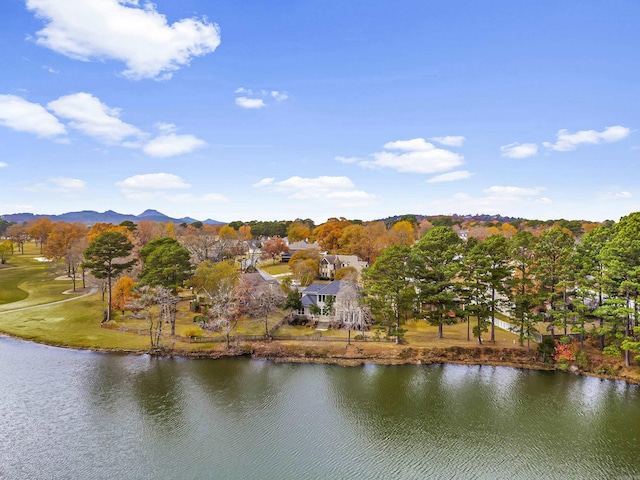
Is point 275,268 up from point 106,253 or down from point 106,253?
down

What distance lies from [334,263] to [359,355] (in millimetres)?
32126

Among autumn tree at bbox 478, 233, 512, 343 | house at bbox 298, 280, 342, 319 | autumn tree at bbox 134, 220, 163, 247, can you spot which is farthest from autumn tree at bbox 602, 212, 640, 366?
autumn tree at bbox 134, 220, 163, 247

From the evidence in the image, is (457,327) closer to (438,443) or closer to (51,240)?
(438,443)

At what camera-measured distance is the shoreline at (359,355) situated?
32250 mm

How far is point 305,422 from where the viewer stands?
22891 mm

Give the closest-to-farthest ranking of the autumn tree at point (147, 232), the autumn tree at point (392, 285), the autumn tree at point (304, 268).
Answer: the autumn tree at point (392, 285)
the autumn tree at point (304, 268)
the autumn tree at point (147, 232)

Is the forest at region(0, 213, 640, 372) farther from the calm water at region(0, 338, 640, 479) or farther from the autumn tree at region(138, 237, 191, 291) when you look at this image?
the calm water at region(0, 338, 640, 479)

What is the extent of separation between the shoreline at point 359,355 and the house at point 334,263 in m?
29.2

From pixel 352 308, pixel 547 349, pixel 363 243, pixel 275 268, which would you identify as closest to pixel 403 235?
pixel 363 243

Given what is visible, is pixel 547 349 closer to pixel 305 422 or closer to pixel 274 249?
pixel 305 422

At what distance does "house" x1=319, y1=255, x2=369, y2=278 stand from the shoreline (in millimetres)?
29218

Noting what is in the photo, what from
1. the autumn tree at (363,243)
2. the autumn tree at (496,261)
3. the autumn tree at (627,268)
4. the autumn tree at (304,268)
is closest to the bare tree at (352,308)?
the autumn tree at (496,261)

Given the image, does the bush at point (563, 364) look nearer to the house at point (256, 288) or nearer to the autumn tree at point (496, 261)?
the autumn tree at point (496, 261)

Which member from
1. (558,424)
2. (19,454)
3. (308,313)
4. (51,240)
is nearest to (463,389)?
(558,424)
